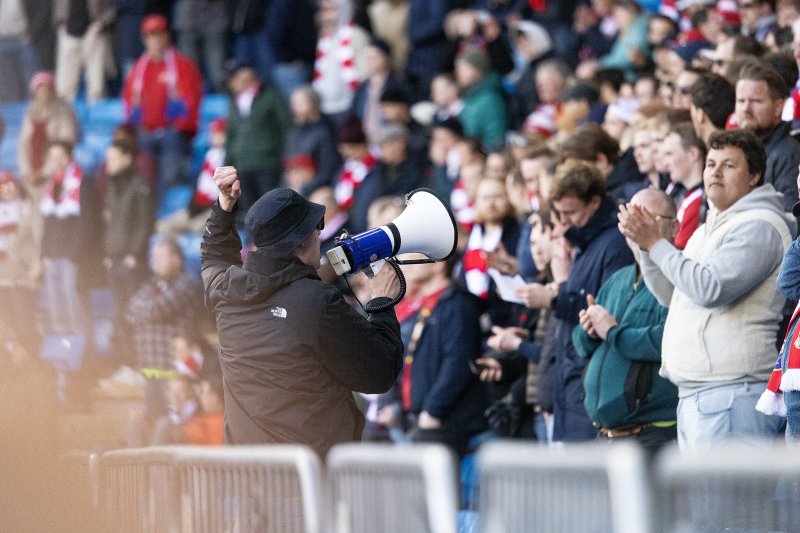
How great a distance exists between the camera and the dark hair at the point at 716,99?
675cm

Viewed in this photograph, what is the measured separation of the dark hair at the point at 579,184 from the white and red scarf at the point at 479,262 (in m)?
1.54

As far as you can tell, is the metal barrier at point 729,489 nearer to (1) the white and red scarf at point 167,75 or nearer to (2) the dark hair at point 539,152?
(2) the dark hair at point 539,152

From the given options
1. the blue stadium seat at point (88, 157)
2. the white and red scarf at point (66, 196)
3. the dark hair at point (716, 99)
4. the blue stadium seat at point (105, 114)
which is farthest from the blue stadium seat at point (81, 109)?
the dark hair at point (716, 99)

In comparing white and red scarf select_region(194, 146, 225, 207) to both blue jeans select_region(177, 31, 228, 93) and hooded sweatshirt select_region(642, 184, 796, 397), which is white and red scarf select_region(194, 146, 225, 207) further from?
hooded sweatshirt select_region(642, 184, 796, 397)

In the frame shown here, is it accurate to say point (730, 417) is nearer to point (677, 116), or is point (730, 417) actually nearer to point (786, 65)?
point (677, 116)

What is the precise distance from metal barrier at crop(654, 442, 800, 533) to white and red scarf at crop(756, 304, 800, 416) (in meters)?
2.15

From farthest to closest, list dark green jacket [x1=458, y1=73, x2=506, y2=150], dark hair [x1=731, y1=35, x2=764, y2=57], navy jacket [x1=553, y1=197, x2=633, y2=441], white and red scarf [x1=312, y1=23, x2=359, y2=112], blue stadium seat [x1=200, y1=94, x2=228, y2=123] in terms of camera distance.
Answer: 1. blue stadium seat [x1=200, y1=94, x2=228, y2=123]
2. white and red scarf [x1=312, y1=23, x2=359, y2=112]
3. dark green jacket [x1=458, y1=73, x2=506, y2=150]
4. dark hair [x1=731, y1=35, x2=764, y2=57]
5. navy jacket [x1=553, y1=197, x2=633, y2=441]

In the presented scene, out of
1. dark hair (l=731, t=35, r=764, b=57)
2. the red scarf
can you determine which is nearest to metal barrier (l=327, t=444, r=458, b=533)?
the red scarf

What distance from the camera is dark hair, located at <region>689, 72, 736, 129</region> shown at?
6.75 metres

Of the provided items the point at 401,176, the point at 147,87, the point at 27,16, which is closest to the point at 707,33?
the point at 401,176

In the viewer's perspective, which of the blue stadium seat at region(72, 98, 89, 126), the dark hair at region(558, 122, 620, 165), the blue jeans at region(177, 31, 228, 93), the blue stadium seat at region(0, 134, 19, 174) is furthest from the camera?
the blue stadium seat at region(72, 98, 89, 126)

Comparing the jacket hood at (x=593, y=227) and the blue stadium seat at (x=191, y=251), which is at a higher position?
the blue stadium seat at (x=191, y=251)

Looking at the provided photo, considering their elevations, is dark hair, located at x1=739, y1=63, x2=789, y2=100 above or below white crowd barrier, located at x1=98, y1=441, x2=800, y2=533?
above

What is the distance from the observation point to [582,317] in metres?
6.26
